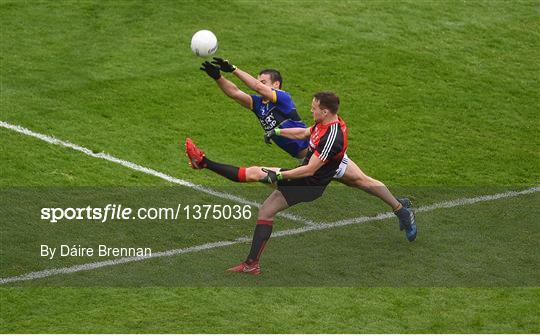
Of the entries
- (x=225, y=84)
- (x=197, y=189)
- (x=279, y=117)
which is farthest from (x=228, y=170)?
(x=197, y=189)

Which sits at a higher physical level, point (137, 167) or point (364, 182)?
point (364, 182)

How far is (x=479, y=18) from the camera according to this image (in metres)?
22.9

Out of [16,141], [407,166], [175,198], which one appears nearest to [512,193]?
[407,166]

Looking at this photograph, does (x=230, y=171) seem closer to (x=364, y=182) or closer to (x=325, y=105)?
(x=325, y=105)

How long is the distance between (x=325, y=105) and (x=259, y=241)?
1886 mm

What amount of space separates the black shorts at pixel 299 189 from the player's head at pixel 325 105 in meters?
0.82

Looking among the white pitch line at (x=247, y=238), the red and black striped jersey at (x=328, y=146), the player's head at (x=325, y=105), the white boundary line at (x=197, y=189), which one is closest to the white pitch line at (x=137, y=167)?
the white boundary line at (x=197, y=189)

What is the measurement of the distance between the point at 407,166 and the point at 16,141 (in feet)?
21.1

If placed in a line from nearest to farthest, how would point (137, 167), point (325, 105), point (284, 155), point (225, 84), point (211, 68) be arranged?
point (325, 105)
point (211, 68)
point (225, 84)
point (137, 167)
point (284, 155)

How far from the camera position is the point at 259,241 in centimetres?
1338

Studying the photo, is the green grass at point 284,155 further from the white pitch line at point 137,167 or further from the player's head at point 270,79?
the player's head at point 270,79

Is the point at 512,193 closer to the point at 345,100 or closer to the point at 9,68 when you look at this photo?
the point at 345,100

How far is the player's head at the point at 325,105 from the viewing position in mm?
13203

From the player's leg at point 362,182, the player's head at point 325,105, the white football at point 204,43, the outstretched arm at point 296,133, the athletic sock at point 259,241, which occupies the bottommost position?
the athletic sock at point 259,241
